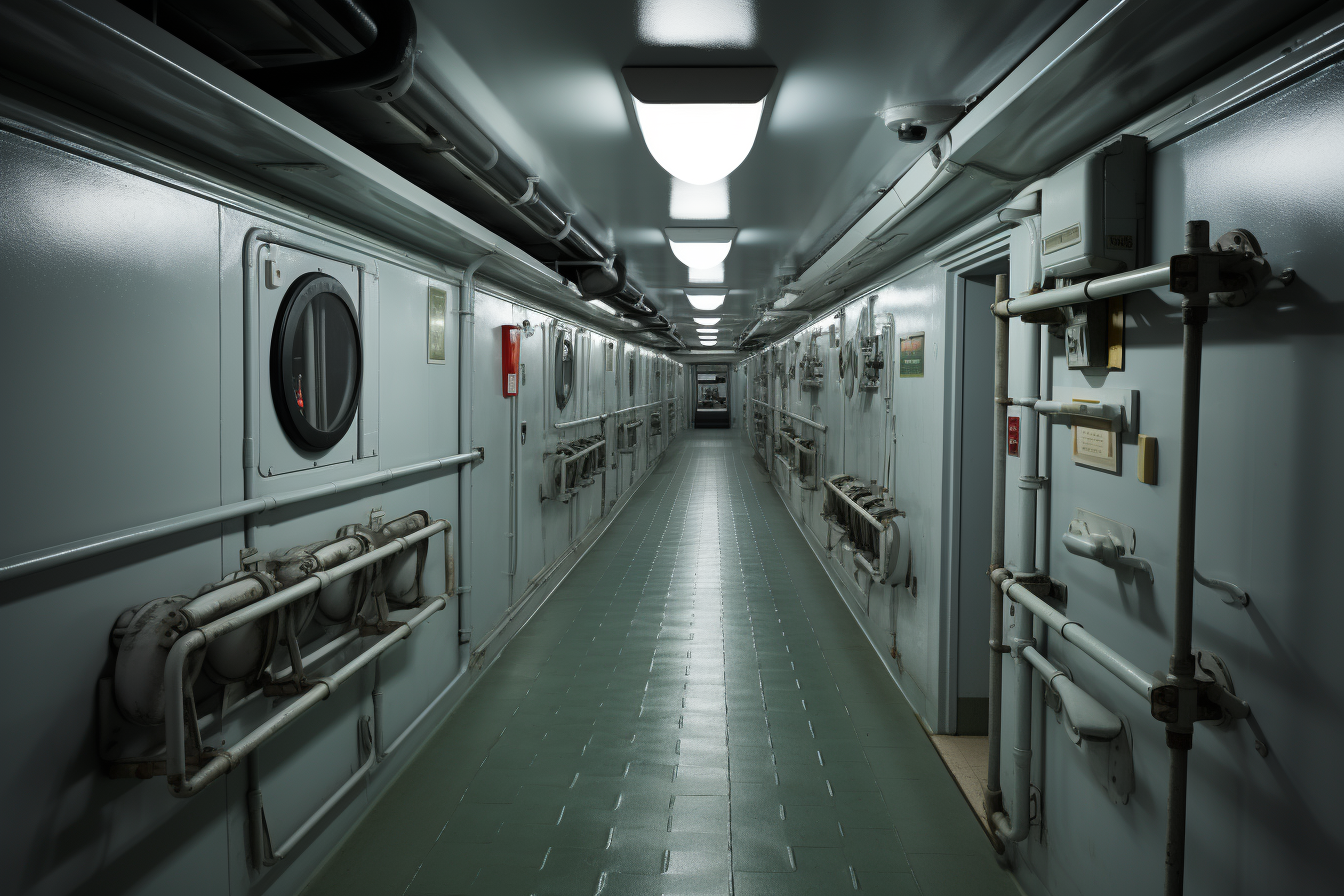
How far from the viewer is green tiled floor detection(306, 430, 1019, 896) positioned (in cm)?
259

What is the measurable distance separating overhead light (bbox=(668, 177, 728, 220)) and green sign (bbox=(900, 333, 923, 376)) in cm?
137

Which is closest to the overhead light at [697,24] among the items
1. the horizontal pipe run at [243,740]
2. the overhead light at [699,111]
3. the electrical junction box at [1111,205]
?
the overhead light at [699,111]

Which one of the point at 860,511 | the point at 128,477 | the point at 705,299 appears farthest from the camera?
the point at 705,299

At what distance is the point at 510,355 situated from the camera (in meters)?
4.70

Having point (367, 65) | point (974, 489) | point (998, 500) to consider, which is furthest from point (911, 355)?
point (367, 65)

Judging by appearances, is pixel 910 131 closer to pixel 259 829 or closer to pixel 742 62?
pixel 742 62

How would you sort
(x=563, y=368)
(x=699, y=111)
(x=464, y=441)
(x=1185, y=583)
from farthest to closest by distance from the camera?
(x=563, y=368)
(x=464, y=441)
(x=699, y=111)
(x=1185, y=583)

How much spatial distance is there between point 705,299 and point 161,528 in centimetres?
724

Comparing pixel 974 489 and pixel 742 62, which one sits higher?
pixel 742 62

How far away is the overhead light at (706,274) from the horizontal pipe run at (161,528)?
4.18m

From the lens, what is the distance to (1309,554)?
4.45ft

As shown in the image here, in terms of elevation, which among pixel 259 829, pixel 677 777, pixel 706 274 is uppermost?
pixel 706 274

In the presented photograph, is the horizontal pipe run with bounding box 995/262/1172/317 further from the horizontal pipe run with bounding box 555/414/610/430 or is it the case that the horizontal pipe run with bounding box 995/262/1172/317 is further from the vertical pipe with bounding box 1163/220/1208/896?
the horizontal pipe run with bounding box 555/414/610/430

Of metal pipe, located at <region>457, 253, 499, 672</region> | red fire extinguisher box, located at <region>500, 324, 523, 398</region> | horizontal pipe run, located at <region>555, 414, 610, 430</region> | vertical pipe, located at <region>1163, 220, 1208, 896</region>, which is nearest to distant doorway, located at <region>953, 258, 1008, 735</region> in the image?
vertical pipe, located at <region>1163, 220, 1208, 896</region>
